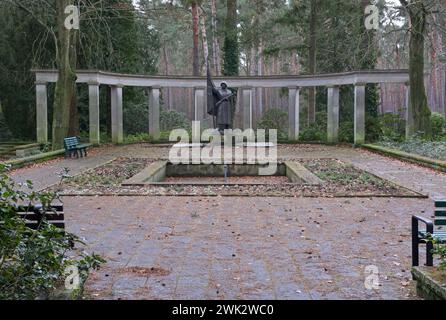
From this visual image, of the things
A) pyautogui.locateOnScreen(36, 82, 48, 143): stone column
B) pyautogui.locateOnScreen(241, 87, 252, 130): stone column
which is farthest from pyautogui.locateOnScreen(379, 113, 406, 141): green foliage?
pyautogui.locateOnScreen(36, 82, 48, 143): stone column

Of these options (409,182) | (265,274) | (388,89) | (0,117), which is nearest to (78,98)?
(0,117)

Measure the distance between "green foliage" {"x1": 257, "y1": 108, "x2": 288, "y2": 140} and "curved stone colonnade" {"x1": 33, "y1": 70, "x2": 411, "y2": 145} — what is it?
1.98 meters

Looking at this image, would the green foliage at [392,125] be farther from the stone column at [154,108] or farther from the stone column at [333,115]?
the stone column at [154,108]

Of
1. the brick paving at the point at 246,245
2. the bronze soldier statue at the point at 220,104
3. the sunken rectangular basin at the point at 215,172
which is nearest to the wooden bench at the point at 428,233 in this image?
the brick paving at the point at 246,245

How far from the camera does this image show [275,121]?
33.3m

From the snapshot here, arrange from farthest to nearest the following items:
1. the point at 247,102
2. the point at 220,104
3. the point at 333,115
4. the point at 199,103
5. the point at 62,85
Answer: the point at 247,102 → the point at 199,103 → the point at 333,115 → the point at 220,104 → the point at 62,85

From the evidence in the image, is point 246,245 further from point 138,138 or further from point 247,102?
point 138,138

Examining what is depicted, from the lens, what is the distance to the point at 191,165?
1777cm

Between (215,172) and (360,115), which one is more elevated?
(360,115)

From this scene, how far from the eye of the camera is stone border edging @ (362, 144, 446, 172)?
15998 millimetres

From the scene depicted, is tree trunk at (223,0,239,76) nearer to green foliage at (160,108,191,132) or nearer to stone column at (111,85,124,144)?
green foliage at (160,108,191,132)

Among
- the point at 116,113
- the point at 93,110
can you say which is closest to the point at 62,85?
the point at 93,110

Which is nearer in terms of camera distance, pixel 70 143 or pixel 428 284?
pixel 428 284

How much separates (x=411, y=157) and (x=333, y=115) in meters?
9.53
